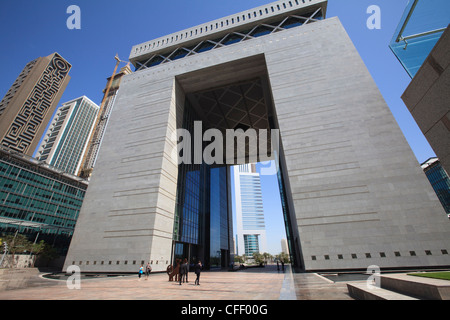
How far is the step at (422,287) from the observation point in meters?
3.84

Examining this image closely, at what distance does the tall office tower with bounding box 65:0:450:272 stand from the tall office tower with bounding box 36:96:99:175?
112 meters

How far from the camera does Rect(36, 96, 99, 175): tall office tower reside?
115 m

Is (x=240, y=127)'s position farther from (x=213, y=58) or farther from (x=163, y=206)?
(x=163, y=206)

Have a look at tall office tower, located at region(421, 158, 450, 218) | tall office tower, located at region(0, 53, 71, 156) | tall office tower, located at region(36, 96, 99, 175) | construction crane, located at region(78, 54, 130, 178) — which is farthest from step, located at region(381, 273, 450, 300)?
tall office tower, located at region(36, 96, 99, 175)

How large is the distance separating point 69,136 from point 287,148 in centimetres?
14313

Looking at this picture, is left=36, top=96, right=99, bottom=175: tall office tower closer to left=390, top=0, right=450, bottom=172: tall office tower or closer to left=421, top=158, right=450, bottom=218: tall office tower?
left=390, top=0, right=450, bottom=172: tall office tower

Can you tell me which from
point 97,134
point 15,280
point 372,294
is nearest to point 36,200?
point 15,280

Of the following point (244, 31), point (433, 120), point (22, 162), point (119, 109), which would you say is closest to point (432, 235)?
point (433, 120)

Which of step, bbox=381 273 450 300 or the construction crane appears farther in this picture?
the construction crane

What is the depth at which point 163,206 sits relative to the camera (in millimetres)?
23328

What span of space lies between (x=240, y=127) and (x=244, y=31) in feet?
58.4

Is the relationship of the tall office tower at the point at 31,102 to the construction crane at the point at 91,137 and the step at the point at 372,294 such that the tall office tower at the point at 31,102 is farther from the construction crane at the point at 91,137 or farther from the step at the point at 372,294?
the step at the point at 372,294

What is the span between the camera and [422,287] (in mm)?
4422
